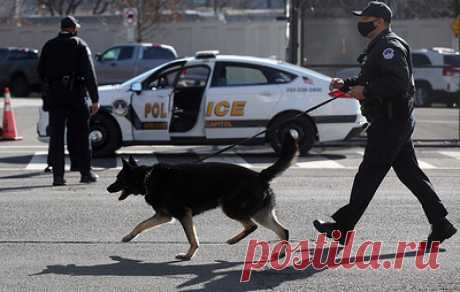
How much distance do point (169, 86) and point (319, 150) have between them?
2.92 m

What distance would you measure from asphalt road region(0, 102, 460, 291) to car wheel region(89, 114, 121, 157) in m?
1.35

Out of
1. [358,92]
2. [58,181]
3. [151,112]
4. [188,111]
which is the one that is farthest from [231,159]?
[358,92]

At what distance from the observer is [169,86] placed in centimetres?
1442

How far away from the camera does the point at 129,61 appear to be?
102 feet

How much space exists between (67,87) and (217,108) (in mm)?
3846

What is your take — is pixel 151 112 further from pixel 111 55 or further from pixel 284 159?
pixel 111 55

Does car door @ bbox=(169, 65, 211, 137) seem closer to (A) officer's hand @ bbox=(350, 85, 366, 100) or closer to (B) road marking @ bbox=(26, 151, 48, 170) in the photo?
(B) road marking @ bbox=(26, 151, 48, 170)

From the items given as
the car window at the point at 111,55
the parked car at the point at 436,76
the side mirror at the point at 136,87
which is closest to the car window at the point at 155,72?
the side mirror at the point at 136,87

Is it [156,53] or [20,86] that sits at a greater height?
[156,53]

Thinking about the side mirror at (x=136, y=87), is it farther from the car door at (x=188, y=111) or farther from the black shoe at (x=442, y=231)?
the black shoe at (x=442, y=231)

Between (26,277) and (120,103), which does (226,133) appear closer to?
(120,103)

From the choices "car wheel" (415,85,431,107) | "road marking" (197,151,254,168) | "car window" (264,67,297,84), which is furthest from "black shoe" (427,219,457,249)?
"car wheel" (415,85,431,107)

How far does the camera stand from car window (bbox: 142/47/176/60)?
3092 centimetres

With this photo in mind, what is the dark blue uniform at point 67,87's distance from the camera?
1081 centimetres
